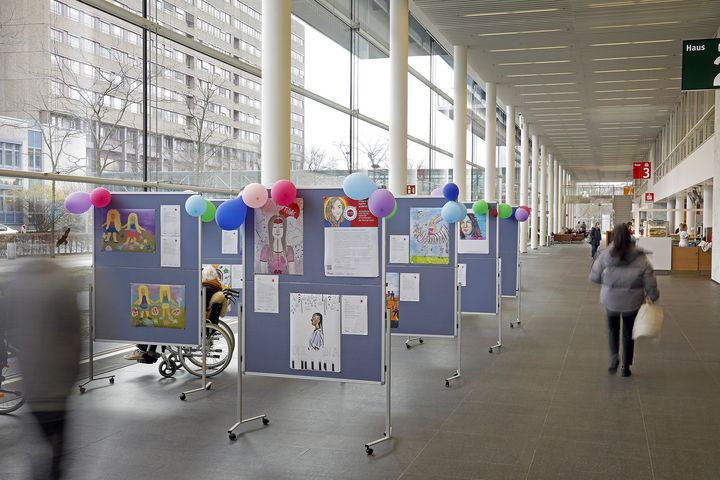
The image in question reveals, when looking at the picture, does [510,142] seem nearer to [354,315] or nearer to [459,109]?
[459,109]

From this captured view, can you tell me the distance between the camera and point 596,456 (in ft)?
16.7

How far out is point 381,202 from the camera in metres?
5.46

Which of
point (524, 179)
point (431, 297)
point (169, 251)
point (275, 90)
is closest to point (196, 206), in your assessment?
point (169, 251)

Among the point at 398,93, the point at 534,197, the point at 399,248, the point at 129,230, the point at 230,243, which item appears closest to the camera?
the point at 129,230

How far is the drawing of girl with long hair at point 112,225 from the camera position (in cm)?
745

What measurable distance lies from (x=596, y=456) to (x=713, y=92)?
60.7 ft

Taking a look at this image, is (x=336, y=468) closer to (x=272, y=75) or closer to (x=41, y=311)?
(x=41, y=311)

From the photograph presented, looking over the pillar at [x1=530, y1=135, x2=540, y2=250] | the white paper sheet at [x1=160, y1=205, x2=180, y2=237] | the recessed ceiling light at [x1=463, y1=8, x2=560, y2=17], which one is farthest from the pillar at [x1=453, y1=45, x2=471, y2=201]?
the pillar at [x1=530, y1=135, x2=540, y2=250]

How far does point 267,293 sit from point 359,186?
122cm

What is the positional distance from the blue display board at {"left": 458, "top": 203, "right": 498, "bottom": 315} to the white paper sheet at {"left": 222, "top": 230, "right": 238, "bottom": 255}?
3.16m

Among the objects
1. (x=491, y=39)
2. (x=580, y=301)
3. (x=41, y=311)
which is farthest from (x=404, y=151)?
(x=41, y=311)

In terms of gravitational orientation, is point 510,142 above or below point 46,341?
above

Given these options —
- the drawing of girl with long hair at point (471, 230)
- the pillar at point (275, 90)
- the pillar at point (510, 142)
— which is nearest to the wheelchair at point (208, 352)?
the pillar at point (275, 90)

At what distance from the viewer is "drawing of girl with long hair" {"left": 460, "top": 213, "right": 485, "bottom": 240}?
1019cm
